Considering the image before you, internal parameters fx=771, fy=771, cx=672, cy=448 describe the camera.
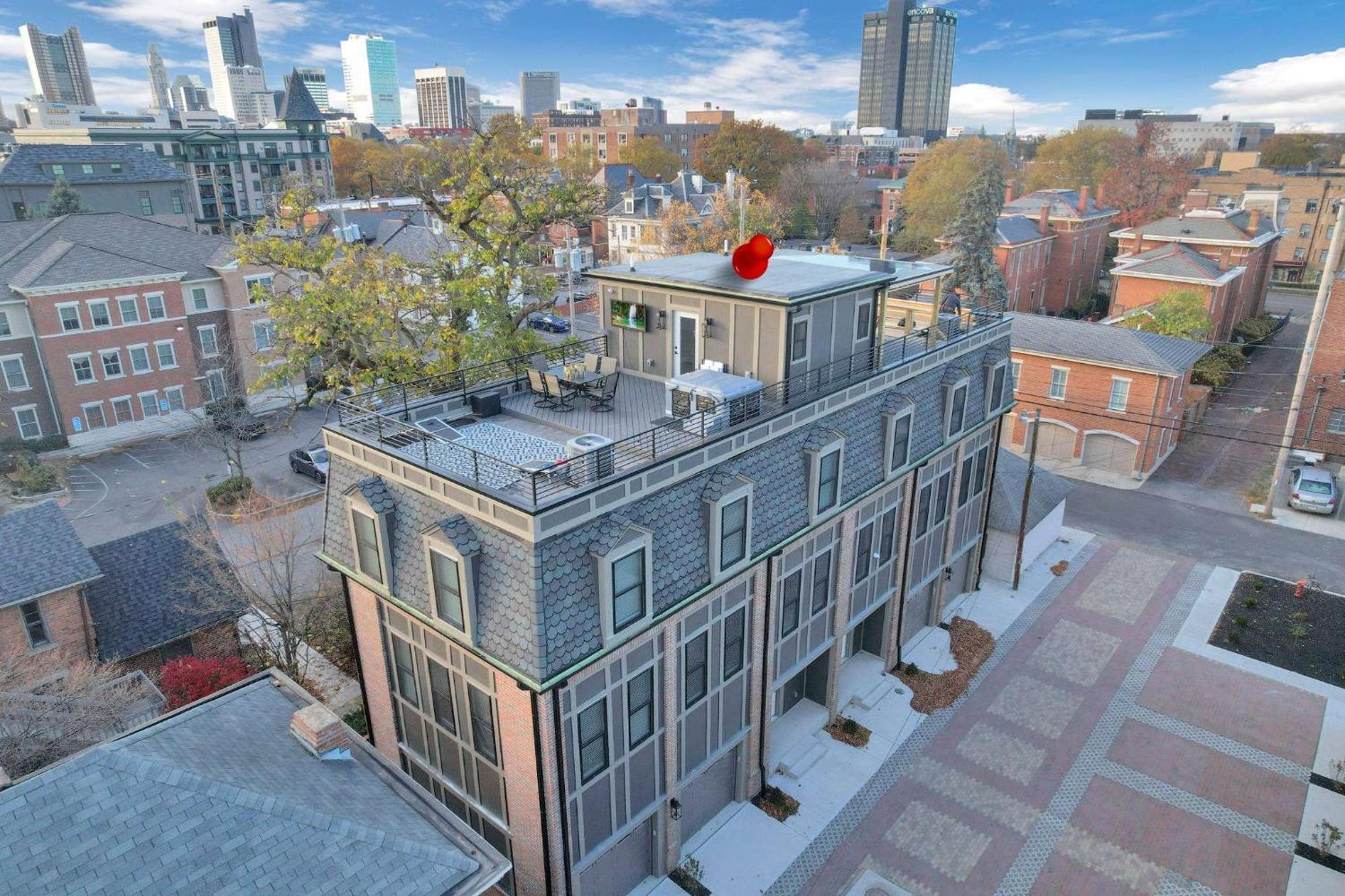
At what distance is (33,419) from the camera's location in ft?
127

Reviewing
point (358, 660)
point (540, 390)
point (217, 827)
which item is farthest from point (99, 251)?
point (217, 827)

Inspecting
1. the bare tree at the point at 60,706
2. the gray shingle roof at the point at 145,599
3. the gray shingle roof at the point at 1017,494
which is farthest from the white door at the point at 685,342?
the bare tree at the point at 60,706

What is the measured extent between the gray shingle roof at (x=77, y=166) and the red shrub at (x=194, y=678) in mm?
59860

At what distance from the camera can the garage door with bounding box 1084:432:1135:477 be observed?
37.1m

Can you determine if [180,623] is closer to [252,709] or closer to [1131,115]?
[252,709]

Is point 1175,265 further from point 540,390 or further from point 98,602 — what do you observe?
point 98,602

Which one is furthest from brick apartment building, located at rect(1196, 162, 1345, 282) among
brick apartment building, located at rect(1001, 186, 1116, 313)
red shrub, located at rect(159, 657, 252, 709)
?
red shrub, located at rect(159, 657, 252, 709)

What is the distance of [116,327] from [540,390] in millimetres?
33897

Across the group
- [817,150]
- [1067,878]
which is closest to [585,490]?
[1067,878]

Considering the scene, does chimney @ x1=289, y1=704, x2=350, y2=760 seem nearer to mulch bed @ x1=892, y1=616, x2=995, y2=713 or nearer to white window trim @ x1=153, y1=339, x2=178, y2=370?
mulch bed @ x1=892, y1=616, x2=995, y2=713

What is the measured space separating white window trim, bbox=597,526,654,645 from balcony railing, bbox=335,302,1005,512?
1.13 meters

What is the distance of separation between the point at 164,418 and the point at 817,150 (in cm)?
10440

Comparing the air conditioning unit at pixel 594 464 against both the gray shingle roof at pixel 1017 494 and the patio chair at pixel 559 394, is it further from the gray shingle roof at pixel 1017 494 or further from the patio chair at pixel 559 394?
the gray shingle roof at pixel 1017 494

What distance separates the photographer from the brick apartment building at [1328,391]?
119 ft
